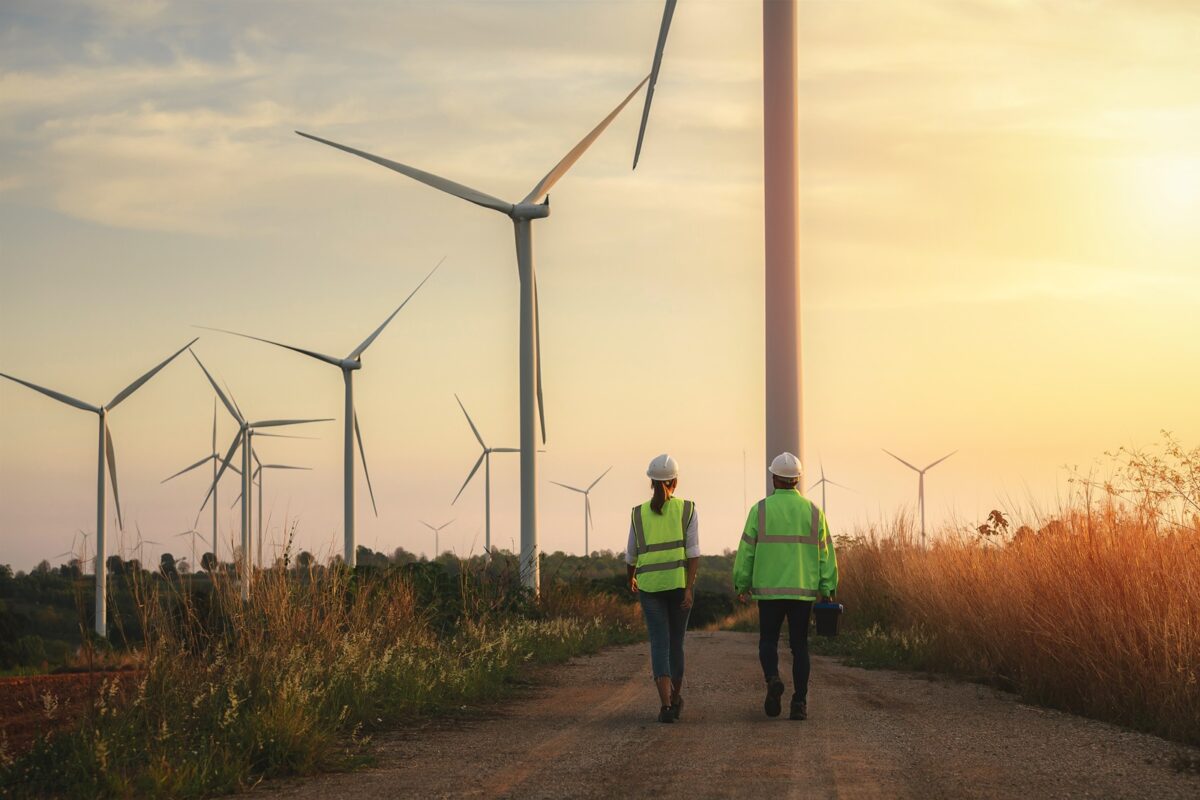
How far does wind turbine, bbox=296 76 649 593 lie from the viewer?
1229 inches

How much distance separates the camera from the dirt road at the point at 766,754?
9.18m

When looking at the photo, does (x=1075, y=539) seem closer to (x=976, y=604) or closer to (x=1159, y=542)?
(x=1159, y=542)

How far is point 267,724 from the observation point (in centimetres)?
1030

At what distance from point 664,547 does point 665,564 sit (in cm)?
16

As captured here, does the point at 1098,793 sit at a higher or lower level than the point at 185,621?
lower

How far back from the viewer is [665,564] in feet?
42.3

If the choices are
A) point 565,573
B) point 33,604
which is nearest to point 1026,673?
point 565,573

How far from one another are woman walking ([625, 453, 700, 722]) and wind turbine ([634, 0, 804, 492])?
8.83 m

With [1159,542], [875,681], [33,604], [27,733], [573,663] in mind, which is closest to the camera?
[27,733]

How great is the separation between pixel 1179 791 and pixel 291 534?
9460mm

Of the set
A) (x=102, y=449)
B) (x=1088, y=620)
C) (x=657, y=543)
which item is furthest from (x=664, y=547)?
(x=102, y=449)

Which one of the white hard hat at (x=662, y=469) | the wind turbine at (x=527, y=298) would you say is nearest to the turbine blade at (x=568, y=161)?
the wind turbine at (x=527, y=298)

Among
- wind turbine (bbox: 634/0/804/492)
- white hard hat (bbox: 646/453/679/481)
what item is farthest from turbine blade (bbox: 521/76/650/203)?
white hard hat (bbox: 646/453/679/481)

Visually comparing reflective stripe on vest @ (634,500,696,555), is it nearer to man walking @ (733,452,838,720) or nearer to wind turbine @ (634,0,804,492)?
man walking @ (733,452,838,720)
